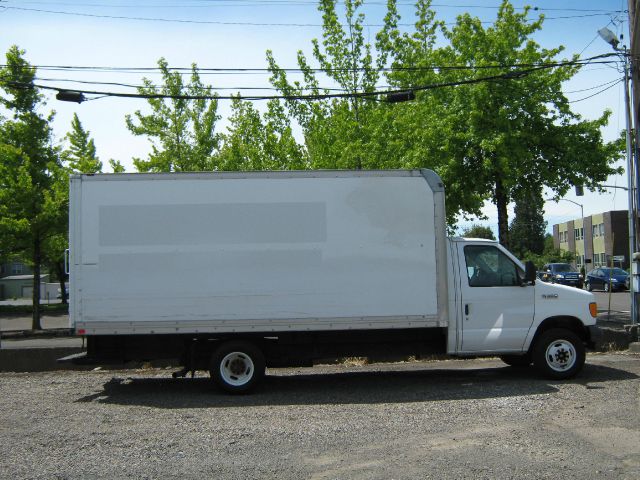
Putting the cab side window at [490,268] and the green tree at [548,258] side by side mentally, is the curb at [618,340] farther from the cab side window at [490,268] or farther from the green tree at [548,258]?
the green tree at [548,258]

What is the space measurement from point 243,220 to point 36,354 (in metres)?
5.85

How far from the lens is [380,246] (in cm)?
950

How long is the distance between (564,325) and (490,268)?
148cm

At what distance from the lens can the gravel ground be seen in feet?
19.7

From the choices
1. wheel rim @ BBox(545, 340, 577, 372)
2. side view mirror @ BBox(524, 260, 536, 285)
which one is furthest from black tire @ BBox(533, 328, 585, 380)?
side view mirror @ BBox(524, 260, 536, 285)

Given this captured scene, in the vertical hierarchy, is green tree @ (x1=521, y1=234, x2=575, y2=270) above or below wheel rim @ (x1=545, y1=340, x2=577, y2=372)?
above

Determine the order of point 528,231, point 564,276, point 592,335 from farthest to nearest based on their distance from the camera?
point 528,231 → point 564,276 → point 592,335

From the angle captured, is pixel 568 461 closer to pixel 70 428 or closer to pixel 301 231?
Result: pixel 301 231

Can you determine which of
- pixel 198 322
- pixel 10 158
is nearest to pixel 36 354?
pixel 198 322

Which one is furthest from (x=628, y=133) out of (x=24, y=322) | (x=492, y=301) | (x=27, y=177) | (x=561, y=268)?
(x=561, y=268)

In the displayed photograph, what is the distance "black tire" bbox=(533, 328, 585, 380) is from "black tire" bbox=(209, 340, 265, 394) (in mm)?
4174

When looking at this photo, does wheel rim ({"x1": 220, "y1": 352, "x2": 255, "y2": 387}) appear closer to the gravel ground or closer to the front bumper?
the gravel ground

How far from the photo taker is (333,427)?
751 cm

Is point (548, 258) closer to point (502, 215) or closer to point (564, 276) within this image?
point (564, 276)
